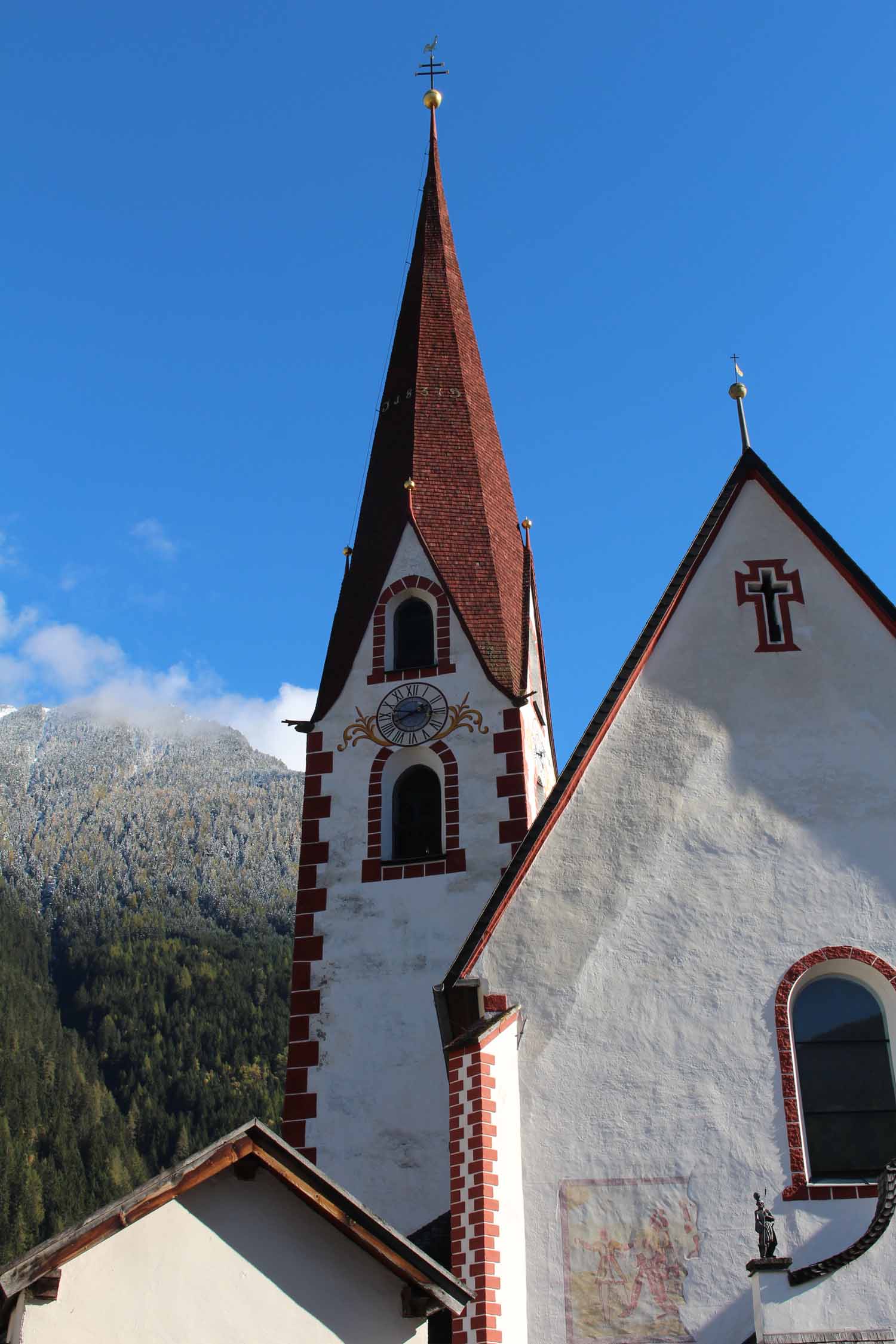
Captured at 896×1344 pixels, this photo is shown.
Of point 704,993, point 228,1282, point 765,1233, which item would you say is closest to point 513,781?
point 704,993

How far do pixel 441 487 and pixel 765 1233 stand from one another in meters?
16.7

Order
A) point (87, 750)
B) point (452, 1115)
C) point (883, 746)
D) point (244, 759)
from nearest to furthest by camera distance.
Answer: point (452, 1115) → point (883, 746) → point (244, 759) → point (87, 750)

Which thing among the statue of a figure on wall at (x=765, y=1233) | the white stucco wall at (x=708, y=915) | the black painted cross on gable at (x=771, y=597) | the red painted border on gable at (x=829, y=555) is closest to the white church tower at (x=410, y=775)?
the white stucco wall at (x=708, y=915)

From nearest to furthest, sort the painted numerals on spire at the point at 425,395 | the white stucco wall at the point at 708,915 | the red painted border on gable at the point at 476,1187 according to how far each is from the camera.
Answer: the red painted border on gable at the point at 476,1187 < the white stucco wall at the point at 708,915 < the painted numerals on spire at the point at 425,395

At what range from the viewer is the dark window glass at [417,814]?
74.1 feet

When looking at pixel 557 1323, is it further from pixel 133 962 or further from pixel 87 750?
pixel 87 750

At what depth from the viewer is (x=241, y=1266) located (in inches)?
436

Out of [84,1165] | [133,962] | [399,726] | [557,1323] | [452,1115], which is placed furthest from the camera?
[133,962]

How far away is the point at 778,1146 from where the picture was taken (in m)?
13.4

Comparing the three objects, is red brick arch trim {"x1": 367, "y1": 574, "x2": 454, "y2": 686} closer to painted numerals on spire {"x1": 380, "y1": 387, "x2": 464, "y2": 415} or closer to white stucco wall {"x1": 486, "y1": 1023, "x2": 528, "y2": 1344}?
painted numerals on spire {"x1": 380, "y1": 387, "x2": 464, "y2": 415}

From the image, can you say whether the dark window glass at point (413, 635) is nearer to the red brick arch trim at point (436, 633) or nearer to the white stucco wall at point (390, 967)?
the red brick arch trim at point (436, 633)

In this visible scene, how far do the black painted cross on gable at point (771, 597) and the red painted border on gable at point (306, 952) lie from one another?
782cm

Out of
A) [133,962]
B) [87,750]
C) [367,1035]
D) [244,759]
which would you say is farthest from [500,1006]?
[87,750]

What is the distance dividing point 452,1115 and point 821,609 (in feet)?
20.7
